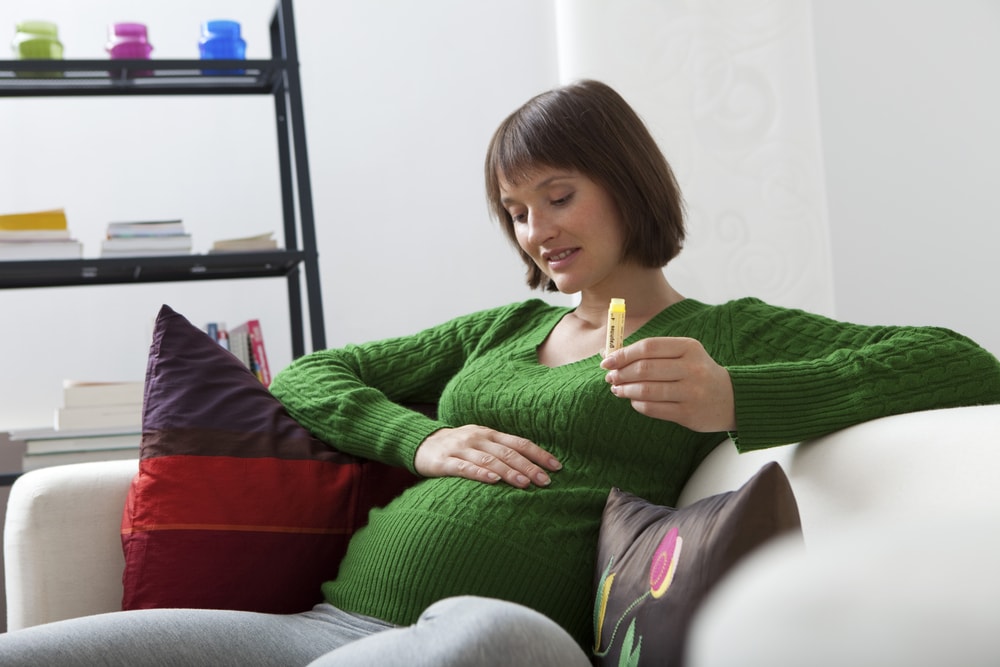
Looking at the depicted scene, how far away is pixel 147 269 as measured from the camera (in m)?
2.66

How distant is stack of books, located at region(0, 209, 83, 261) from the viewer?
247 cm

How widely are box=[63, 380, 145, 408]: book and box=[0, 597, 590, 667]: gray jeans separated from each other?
1.33 metres

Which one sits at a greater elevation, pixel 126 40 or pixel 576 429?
pixel 126 40

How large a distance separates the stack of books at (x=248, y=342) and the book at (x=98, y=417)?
→ 29 centimetres

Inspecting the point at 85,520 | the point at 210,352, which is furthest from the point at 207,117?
the point at 85,520

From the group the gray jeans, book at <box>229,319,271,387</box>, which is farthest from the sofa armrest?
book at <box>229,319,271,387</box>

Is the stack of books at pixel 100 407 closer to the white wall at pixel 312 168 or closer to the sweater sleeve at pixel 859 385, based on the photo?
the white wall at pixel 312 168

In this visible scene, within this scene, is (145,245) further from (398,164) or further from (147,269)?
(398,164)

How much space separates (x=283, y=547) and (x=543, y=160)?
Result: 649mm

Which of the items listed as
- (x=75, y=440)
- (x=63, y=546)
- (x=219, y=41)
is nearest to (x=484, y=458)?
(x=63, y=546)

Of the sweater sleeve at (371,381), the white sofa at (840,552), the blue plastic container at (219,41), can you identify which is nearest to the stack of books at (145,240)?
the blue plastic container at (219,41)

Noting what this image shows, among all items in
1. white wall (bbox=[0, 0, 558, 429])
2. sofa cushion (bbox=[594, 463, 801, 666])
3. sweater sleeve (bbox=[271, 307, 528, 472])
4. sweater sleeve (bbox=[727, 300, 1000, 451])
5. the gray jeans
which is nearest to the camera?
the gray jeans

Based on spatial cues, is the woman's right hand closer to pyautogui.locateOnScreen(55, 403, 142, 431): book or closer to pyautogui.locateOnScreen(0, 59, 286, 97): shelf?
pyautogui.locateOnScreen(55, 403, 142, 431): book

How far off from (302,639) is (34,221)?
1609mm
